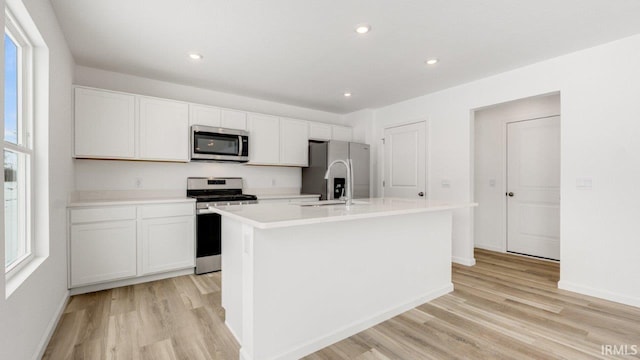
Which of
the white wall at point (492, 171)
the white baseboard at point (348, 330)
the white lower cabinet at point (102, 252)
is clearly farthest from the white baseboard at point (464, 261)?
the white lower cabinet at point (102, 252)

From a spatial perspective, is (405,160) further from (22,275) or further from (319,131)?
(22,275)

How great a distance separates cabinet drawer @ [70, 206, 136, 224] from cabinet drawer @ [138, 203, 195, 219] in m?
0.10

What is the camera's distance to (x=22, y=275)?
168 centimetres

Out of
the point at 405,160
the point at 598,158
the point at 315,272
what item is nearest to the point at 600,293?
the point at 598,158

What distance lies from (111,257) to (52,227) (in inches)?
37.3

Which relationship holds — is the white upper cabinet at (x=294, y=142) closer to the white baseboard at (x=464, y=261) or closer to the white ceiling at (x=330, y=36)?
the white ceiling at (x=330, y=36)

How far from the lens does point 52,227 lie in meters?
2.21

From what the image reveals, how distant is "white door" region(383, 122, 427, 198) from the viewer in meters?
4.47

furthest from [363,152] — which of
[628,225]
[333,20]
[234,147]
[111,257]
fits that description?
[111,257]

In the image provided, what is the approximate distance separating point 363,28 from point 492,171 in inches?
137

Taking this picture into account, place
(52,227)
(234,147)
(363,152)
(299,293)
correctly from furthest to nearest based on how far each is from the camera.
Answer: (363,152) < (234,147) < (52,227) < (299,293)

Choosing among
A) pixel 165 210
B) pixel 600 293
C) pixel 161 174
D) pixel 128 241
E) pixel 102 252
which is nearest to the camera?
pixel 600 293

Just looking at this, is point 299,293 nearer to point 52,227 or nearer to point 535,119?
point 52,227

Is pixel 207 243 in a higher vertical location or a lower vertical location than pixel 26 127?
lower
